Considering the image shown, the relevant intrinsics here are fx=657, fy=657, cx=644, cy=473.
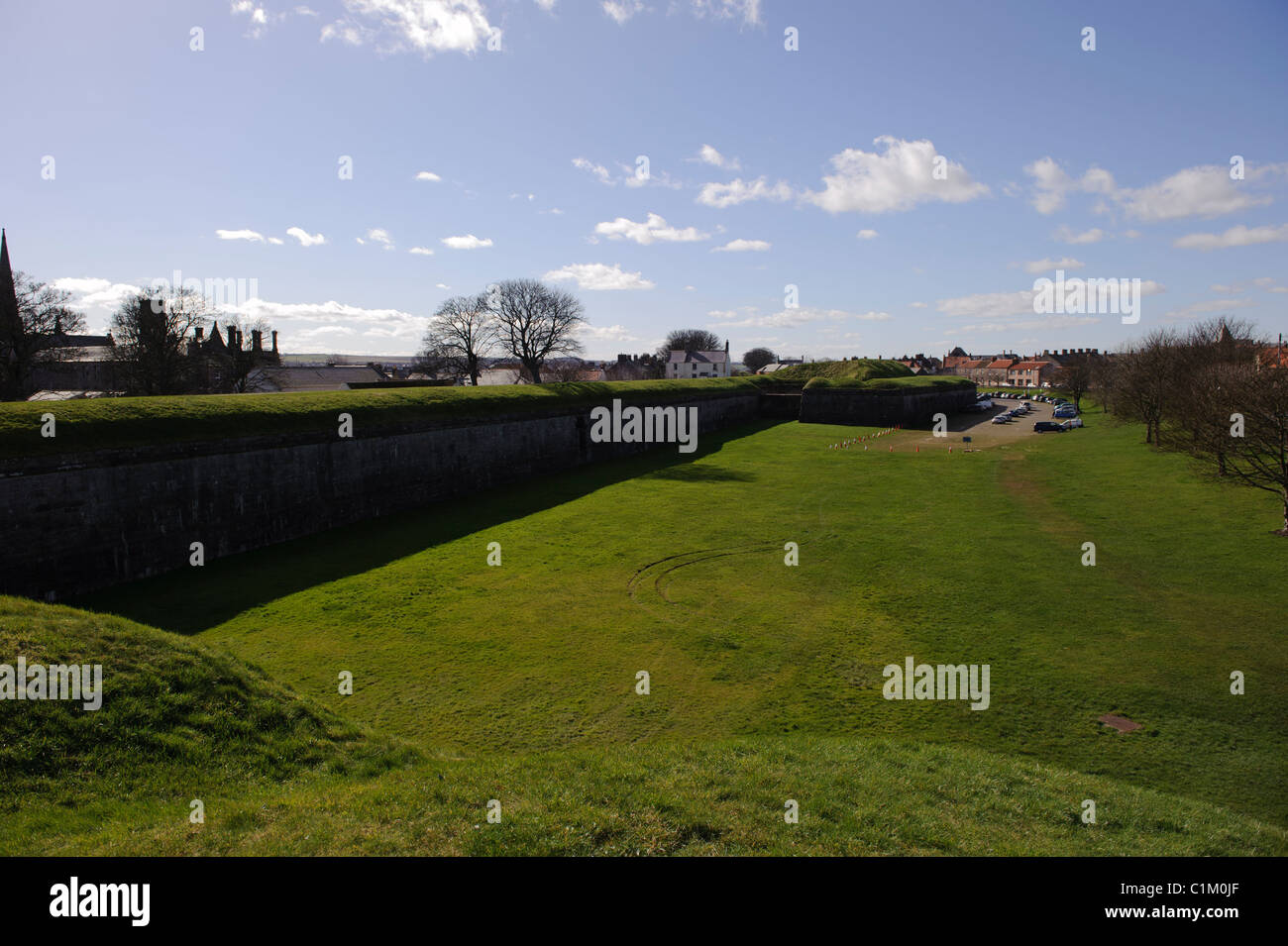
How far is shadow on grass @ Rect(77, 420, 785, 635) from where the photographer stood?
571 inches

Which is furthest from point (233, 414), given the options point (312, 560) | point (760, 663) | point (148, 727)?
point (760, 663)

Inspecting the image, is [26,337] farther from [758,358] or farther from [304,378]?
[758,358]

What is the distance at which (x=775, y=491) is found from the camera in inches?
1135

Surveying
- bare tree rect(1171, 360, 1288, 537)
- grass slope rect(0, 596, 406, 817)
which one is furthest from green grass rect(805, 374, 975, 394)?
grass slope rect(0, 596, 406, 817)

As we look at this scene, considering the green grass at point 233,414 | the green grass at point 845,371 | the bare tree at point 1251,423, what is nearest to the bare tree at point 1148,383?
the bare tree at point 1251,423

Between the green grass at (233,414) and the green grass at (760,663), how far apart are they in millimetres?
3583

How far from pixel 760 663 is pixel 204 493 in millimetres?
15438

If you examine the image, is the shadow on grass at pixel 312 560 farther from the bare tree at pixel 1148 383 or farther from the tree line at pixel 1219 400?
the bare tree at pixel 1148 383

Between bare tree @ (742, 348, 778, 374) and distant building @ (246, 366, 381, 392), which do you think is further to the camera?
bare tree @ (742, 348, 778, 374)

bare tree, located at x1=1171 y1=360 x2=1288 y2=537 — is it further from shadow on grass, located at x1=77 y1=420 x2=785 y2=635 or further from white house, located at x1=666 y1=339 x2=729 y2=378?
white house, located at x1=666 y1=339 x2=729 y2=378

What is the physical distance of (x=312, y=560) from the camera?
18.2 m

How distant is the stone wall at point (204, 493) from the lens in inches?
572

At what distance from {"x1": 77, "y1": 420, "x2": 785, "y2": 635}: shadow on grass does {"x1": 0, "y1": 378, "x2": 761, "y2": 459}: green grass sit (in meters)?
3.41
